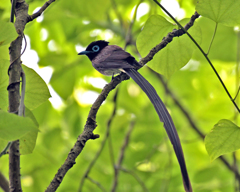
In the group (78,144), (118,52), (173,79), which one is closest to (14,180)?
(78,144)

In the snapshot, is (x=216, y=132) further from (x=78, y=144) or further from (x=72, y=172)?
(x=72, y=172)

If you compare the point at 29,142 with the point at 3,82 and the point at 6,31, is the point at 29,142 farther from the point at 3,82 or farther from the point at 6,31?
the point at 6,31

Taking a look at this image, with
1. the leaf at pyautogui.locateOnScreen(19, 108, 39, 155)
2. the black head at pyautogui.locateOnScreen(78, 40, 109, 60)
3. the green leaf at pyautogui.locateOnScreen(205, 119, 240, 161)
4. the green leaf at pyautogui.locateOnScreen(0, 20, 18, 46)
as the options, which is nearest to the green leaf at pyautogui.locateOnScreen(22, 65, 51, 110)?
the leaf at pyautogui.locateOnScreen(19, 108, 39, 155)

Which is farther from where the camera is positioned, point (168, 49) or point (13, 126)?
point (168, 49)

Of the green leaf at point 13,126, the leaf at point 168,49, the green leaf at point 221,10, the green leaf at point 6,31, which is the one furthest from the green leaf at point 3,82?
the green leaf at point 221,10

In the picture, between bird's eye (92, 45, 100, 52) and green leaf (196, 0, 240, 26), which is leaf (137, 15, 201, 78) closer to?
green leaf (196, 0, 240, 26)

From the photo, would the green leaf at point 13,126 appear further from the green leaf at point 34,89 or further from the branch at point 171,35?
the branch at point 171,35

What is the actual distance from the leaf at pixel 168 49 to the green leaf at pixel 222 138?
0.42 meters

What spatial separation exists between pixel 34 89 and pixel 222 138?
80 centimetres

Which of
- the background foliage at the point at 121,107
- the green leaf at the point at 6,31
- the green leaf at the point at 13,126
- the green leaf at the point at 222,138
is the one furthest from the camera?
the background foliage at the point at 121,107

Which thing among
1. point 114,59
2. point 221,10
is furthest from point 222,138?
point 114,59

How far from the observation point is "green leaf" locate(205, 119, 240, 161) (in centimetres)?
102

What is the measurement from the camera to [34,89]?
1.11 meters

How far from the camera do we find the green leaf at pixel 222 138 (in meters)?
1.02
